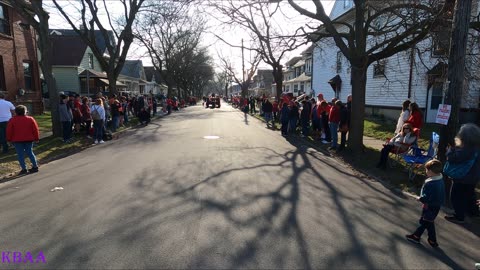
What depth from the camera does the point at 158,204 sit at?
5734 millimetres

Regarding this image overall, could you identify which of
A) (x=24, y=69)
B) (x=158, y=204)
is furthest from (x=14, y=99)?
(x=158, y=204)

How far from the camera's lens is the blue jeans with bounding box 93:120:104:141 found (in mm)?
13082

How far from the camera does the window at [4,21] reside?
68.1ft

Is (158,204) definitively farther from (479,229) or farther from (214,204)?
(479,229)

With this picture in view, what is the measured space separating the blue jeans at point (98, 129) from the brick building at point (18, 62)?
11093 mm

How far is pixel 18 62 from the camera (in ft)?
71.7

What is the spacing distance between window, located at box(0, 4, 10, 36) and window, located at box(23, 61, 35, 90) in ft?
8.69

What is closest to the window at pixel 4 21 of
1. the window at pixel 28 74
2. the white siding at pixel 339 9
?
the window at pixel 28 74

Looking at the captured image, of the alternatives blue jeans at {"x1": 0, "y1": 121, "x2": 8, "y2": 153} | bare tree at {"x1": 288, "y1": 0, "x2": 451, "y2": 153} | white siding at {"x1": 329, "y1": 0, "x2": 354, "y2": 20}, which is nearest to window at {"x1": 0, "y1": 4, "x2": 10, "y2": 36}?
blue jeans at {"x1": 0, "y1": 121, "x2": 8, "y2": 153}

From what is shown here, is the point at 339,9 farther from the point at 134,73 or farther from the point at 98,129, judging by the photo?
the point at 134,73

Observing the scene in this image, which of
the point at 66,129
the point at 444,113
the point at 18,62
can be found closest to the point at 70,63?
the point at 18,62

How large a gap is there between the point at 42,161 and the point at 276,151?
7189mm

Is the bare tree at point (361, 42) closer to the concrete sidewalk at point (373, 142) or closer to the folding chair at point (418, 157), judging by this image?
the concrete sidewalk at point (373, 142)

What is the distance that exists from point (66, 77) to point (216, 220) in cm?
3762
